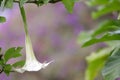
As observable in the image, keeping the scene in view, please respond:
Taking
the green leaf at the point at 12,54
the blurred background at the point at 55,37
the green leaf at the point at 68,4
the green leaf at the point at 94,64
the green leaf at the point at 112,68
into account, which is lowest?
the blurred background at the point at 55,37

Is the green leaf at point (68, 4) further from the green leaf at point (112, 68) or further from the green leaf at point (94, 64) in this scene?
the green leaf at point (94, 64)

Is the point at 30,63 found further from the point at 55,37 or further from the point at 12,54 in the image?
the point at 55,37

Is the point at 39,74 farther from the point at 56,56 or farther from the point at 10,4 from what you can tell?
the point at 10,4

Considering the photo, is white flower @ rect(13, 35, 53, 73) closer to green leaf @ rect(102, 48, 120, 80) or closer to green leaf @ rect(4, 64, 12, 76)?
green leaf @ rect(4, 64, 12, 76)

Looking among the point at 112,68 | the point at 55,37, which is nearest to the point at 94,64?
the point at 112,68

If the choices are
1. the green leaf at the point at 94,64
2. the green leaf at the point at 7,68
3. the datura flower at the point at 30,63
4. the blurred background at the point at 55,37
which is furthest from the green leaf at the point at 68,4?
the blurred background at the point at 55,37

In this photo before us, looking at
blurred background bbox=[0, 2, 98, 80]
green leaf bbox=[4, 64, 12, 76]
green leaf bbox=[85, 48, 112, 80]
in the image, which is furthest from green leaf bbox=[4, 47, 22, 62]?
blurred background bbox=[0, 2, 98, 80]

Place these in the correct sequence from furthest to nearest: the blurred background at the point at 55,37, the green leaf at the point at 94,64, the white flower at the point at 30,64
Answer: the blurred background at the point at 55,37, the green leaf at the point at 94,64, the white flower at the point at 30,64
